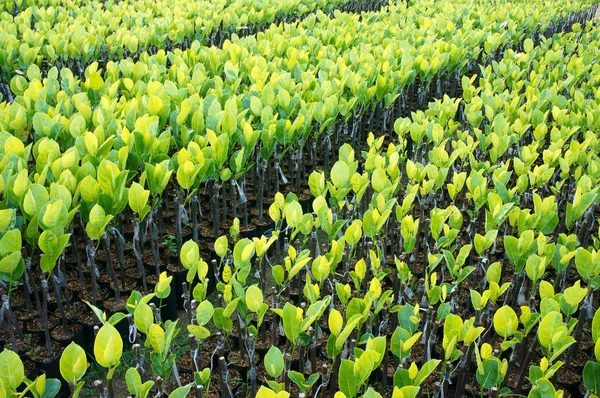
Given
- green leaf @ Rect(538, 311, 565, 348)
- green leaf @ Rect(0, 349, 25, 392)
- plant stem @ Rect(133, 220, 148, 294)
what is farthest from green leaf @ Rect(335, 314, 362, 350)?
plant stem @ Rect(133, 220, 148, 294)

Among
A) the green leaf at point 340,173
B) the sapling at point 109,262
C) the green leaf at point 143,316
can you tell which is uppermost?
the green leaf at point 340,173

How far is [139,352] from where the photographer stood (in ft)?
6.43

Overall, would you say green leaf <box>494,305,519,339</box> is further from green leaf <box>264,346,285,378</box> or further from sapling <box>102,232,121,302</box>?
sapling <box>102,232,121,302</box>

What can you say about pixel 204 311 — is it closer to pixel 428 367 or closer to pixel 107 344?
pixel 107 344

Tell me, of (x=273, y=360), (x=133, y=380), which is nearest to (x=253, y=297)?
(x=273, y=360)

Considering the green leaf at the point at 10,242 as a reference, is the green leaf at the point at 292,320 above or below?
below

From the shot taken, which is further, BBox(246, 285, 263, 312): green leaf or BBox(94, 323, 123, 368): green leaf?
BBox(246, 285, 263, 312): green leaf

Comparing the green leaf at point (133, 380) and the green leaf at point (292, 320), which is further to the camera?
the green leaf at point (292, 320)

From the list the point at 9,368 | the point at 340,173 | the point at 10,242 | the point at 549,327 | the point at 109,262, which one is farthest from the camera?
the point at 340,173

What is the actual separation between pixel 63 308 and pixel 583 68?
4.61 m

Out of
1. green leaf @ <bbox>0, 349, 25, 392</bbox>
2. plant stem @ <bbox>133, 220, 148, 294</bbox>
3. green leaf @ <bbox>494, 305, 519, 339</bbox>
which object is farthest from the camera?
plant stem @ <bbox>133, 220, 148, 294</bbox>

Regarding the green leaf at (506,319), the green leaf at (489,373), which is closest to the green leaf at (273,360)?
the green leaf at (489,373)

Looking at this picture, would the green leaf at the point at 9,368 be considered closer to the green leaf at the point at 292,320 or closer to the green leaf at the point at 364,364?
the green leaf at the point at 292,320

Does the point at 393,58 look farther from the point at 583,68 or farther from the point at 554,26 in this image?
the point at 554,26
